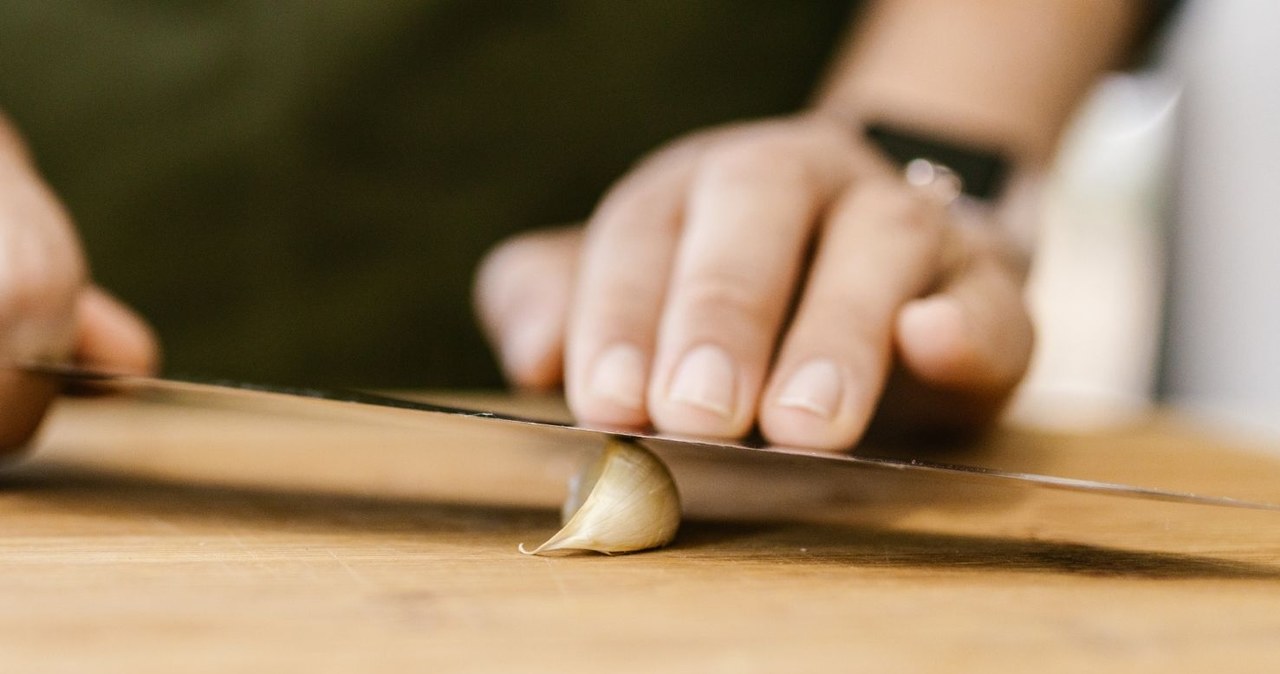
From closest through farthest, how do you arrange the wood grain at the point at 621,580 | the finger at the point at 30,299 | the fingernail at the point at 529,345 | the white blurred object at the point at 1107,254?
the wood grain at the point at 621,580, the finger at the point at 30,299, the fingernail at the point at 529,345, the white blurred object at the point at 1107,254

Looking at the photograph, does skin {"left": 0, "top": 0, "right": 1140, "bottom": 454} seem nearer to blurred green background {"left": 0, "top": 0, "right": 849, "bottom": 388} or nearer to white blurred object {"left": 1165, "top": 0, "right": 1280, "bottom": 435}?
blurred green background {"left": 0, "top": 0, "right": 849, "bottom": 388}

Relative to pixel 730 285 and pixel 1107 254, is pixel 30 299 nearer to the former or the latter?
pixel 730 285

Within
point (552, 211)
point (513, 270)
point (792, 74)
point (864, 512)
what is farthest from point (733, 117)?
point (864, 512)

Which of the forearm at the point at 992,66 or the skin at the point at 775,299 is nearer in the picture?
the skin at the point at 775,299

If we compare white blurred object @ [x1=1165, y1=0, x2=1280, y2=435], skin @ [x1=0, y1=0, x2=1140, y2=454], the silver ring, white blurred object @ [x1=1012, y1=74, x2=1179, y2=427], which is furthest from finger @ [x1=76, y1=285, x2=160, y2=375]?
white blurred object @ [x1=1012, y1=74, x2=1179, y2=427]

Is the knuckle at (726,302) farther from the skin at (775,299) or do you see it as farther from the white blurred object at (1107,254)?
the white blurred object at (1107,254)

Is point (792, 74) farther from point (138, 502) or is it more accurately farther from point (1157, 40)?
point (138, 502)

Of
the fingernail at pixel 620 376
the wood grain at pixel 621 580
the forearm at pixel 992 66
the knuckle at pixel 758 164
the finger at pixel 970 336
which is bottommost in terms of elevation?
the wood grain at pixel 621 580

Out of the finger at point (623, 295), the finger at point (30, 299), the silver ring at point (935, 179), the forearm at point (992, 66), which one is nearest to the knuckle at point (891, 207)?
the finger at point (623, 295)
